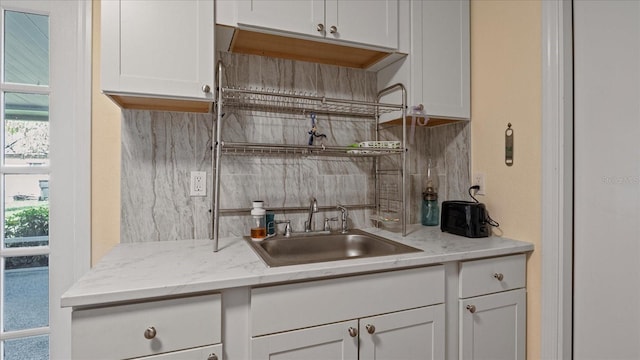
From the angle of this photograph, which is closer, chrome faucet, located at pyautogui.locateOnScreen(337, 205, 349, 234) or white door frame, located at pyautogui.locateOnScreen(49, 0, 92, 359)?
white door frame, located at pyautogui.locateOnScreen(49, 0, 92, 359)

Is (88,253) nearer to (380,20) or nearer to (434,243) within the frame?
(434,243)

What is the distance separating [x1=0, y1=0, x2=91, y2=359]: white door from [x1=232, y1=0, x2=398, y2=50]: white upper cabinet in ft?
2.48

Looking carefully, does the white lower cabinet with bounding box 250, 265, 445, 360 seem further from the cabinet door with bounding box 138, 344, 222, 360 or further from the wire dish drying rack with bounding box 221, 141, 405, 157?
the wire dish drying rack with bounding box 221, 141, 405, 157

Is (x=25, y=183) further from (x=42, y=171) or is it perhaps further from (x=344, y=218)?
(x=344, y=218)

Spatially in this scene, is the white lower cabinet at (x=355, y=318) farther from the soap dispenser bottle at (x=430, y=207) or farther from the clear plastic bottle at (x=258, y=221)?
the soap dispenser bottle at (x=430, y=207)

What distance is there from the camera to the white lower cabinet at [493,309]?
137cm

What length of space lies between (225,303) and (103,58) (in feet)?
3.16

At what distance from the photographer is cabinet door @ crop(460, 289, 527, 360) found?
137cm

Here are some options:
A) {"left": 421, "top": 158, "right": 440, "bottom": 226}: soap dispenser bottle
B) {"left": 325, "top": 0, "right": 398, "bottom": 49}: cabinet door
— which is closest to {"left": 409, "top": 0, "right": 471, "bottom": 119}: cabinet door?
{"left": 325, "top": 0, "right": 398, "bottom": 49}: cabinet door

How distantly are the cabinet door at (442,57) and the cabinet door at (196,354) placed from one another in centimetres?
137

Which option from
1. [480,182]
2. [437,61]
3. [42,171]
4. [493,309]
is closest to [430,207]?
[480,182]

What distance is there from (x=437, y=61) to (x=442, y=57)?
1.6 inches

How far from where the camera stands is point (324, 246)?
1.67m

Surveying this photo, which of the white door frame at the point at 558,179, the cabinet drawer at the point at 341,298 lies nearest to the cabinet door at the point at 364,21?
the white door frame at the point at 558,179
